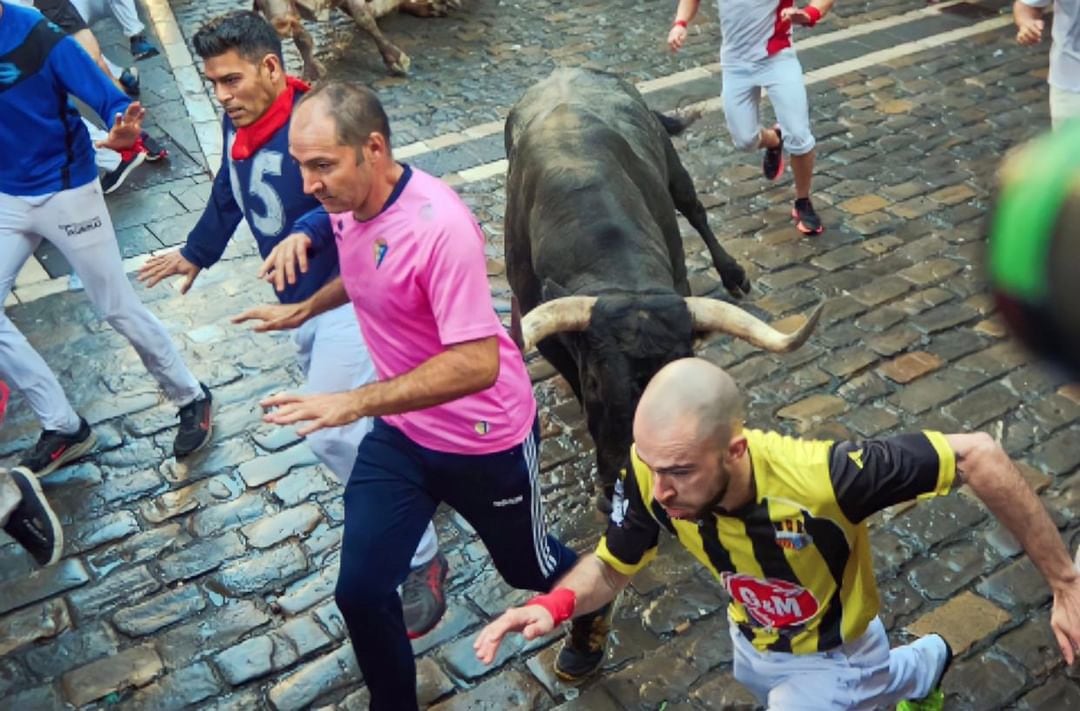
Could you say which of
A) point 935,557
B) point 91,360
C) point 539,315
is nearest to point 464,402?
point 539,315

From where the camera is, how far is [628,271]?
17.6ft

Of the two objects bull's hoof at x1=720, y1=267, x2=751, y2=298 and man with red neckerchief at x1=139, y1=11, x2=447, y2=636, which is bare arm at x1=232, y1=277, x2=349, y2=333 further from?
bull's hoof at x1=720, y1=267, x2=751, y2=298

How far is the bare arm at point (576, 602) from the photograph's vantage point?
3.20 meters

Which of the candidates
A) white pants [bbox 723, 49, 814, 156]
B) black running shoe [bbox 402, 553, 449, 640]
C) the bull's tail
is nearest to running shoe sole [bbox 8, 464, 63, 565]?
black running shoe [bbox 402, 553, 449, 640]

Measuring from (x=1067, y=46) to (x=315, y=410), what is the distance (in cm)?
449

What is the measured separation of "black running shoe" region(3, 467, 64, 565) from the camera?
16.8ft

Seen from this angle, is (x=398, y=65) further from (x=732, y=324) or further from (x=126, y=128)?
(x=732, y=324)

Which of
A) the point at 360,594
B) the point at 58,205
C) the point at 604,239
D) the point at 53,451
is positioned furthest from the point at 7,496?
the point at 604,239

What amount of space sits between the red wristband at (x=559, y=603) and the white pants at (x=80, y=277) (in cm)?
334

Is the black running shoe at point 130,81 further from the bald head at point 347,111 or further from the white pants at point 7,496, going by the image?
the bald head at point 347,111

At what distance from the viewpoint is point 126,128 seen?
17.2ft

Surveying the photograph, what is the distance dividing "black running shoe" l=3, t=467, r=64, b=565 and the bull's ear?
8.16 feet

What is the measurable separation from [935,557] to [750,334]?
125 cm

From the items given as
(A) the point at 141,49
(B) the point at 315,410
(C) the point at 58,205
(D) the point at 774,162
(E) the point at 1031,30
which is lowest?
(D) the point at 774,162
